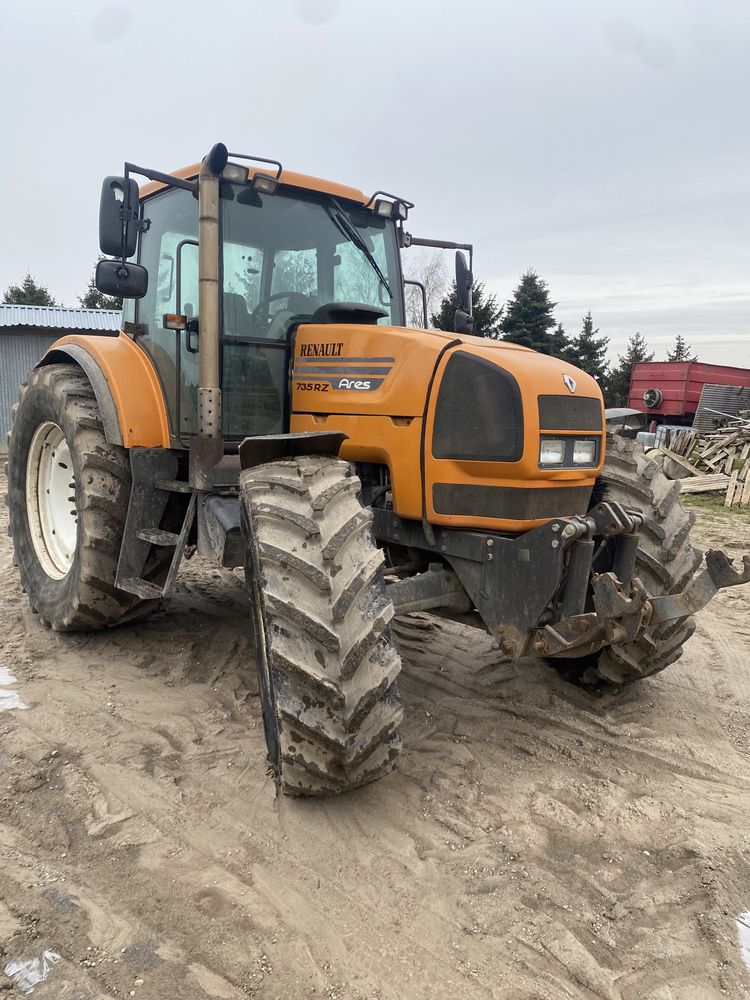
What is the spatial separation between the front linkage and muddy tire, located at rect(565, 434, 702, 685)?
358mm

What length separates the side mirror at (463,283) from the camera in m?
4.55

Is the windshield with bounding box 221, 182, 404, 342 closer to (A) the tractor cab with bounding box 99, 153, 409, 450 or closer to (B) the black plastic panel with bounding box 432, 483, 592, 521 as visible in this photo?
(A) the tractor cab with bounding box 99, 153, 409, 450

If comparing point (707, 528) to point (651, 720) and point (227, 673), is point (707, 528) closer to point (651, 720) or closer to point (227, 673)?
point (651, 720)

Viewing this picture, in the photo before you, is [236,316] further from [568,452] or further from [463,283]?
[568,452]

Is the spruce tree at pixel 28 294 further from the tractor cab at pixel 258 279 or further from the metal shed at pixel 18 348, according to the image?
the tractor cab at pixel 258 279

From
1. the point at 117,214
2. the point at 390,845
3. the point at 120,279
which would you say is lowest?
the point at 390,845

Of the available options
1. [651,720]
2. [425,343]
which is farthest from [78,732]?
[651,720]

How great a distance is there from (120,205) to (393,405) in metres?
1.53

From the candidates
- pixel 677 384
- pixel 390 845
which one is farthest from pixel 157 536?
pixel 677 384

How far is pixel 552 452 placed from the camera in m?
3.14

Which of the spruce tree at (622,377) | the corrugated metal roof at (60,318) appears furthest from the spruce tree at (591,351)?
the corrugated metal roof at (60,318)

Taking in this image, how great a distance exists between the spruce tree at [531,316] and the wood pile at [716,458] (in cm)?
940

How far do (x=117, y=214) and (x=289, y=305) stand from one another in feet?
3.09

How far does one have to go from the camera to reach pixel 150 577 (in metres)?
4.16
